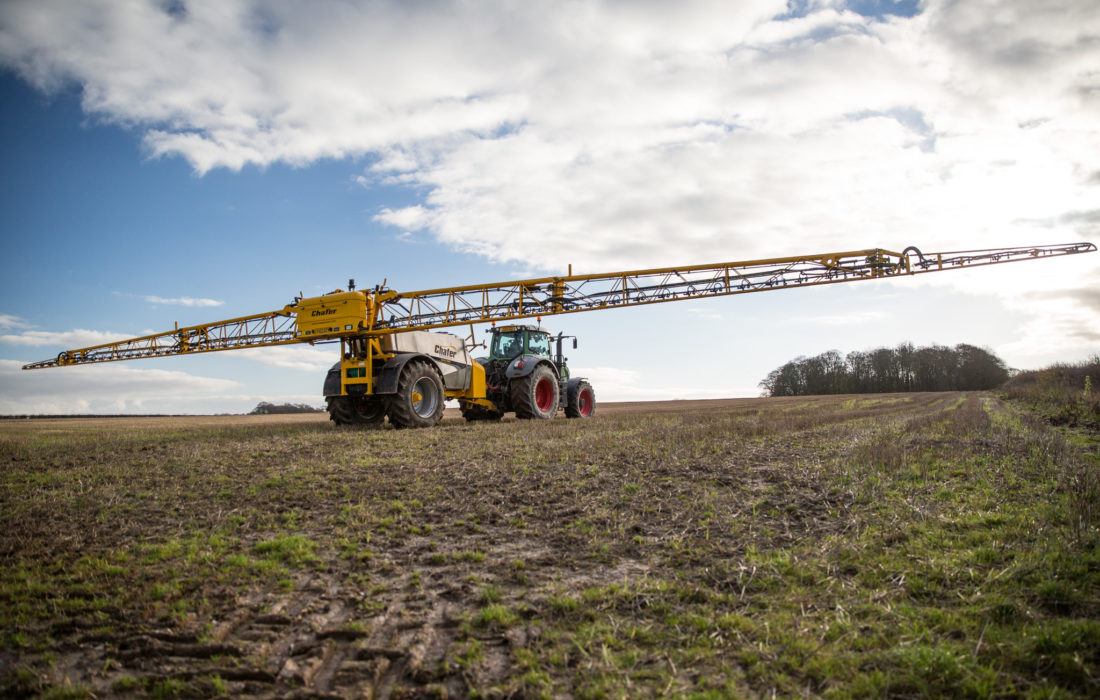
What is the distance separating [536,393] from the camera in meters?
17.8

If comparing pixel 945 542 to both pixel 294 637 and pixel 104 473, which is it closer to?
pixel 294 637

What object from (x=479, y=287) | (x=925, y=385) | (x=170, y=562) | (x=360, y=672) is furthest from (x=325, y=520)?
(x=925, y=385)

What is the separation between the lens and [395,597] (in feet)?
12.6

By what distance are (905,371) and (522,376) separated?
2426 inches

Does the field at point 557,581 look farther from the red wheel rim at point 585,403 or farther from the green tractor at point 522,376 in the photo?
the red wheel rim at point 585,403

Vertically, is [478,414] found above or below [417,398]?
below

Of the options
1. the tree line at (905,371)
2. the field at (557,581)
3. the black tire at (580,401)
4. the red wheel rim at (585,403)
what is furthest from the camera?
the tree line at (905,371)

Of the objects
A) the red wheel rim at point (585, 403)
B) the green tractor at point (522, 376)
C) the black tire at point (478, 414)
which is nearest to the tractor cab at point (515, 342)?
the green tractor at point (522, 376)

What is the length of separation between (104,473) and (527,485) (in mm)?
5677

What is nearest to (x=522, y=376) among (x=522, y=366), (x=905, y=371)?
(x=522, y=366)

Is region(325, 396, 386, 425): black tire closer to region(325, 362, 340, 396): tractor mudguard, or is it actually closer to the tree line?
region(325, 362, 340, 396): tractor mudguard

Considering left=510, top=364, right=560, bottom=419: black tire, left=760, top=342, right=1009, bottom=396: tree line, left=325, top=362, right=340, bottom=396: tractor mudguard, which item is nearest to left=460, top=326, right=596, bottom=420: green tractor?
left=510, top=364, right=560, bottom=419: black tire

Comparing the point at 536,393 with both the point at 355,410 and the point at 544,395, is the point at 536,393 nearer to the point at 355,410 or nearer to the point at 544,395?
the point at 544,395

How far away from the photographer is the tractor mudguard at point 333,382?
Result: 14.8 metres
